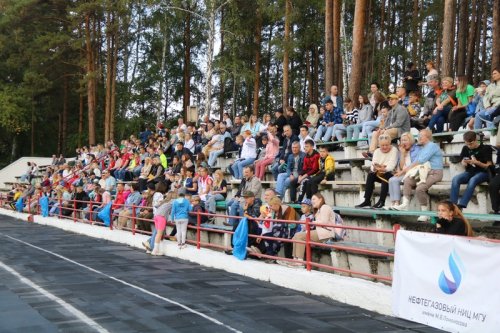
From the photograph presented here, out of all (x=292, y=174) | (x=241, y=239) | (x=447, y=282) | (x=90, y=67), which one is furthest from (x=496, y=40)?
(x=90, y=67)

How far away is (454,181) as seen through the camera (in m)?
9.14

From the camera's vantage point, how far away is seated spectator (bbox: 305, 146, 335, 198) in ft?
40.1

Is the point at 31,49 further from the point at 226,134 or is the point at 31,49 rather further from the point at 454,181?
the point at 454,181

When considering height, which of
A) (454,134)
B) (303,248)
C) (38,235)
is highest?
(454,134)

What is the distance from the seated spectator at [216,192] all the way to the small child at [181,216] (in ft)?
3.77

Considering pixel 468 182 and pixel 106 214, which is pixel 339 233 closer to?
pixel 468 182

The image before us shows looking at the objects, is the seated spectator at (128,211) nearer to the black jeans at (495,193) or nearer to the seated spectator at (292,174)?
the seated spectator at (292,174)

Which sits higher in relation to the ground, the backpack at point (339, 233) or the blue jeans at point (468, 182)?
the blue jeans at point (468, 182)

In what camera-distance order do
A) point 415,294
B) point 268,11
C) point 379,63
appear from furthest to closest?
point 379,63 < point 268,11 < point 415,294

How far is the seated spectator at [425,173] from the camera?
9586 mm

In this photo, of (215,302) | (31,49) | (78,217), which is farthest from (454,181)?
(31,49)

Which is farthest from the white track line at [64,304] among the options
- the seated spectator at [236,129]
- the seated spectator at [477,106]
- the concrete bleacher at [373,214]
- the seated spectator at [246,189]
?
the seated spectator at [236,129]

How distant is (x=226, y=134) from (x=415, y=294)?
12682 mm

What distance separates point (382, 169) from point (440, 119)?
3.07 m
